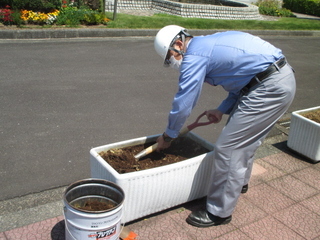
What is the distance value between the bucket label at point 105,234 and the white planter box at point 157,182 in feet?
1.43

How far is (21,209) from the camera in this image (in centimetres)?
361

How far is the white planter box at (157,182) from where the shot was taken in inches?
125

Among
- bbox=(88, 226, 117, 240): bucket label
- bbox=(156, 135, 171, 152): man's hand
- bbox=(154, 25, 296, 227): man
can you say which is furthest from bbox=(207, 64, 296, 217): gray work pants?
bbox=(88, 226, 117, 240): bucket label

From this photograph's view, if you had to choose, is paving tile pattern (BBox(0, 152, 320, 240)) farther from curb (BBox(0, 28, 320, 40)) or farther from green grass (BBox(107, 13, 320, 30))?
green grass (BBox(107, 13, 320, 30))

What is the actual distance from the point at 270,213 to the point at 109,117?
287 cm

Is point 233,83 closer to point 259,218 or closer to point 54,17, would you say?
point 259,218

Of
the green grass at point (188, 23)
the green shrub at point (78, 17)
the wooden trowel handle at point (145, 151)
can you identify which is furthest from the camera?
the green grass at point (188, 23)

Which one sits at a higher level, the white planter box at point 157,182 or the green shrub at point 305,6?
the green shrub at point 305,6

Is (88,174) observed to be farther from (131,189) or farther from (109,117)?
(109,117)

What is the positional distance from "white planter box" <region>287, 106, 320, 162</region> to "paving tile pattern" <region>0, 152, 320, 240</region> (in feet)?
1.07

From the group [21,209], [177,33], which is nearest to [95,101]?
[21,209]

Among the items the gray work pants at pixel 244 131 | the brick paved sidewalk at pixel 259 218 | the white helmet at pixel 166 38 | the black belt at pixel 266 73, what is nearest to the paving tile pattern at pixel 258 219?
the brick paved sidewalk at pixel 259 218

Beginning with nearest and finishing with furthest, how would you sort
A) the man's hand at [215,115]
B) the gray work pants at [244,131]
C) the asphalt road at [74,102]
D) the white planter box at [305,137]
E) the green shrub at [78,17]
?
the gray work pants at [244,131] < the man's hand at [215,115] < the asphalt road at [74,102] < the white planter box at [305,137] < the green shrub at [78,17]

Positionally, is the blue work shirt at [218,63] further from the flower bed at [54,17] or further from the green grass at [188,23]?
the green grass at [188,23]
